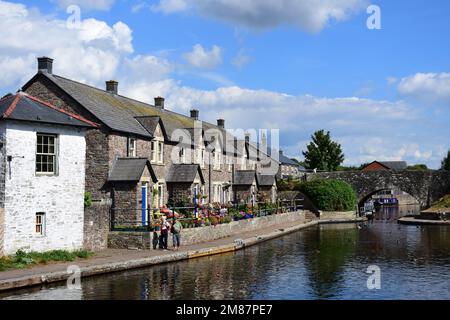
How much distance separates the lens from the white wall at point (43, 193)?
18938mm

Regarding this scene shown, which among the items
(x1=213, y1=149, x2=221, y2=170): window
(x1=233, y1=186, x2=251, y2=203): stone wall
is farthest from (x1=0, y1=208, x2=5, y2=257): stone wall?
(x1=233, y1=186, x2=251, y2=203): stone wall

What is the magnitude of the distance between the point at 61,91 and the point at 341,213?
101ft

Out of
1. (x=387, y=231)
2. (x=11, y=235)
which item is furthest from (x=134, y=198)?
(x=387, y=231)

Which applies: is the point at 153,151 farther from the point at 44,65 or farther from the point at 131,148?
the point at 44,65

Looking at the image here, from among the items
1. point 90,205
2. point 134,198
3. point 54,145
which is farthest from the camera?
point 134,198

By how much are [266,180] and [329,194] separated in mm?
6724

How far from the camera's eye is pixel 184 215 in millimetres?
28391

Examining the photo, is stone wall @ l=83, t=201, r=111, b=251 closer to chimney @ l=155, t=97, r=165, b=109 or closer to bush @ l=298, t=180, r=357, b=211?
chimney @ l=155, t=97, r=165, b=109

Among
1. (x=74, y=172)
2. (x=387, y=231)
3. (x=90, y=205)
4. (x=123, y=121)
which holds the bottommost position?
(x=387, y=231)

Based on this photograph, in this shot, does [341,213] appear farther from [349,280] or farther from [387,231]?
[349,280]

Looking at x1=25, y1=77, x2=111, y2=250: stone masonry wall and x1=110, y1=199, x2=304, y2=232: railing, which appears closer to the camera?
x1=25, y1=77, x2=111, y2=250: stone masonry wall

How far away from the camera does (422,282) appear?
1725 centimetres

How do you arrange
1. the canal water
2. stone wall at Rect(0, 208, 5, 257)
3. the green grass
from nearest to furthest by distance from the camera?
the canal water < the green grass < stone wall at Rect(0, 208, 5, 257)

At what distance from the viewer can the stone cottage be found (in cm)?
2556
